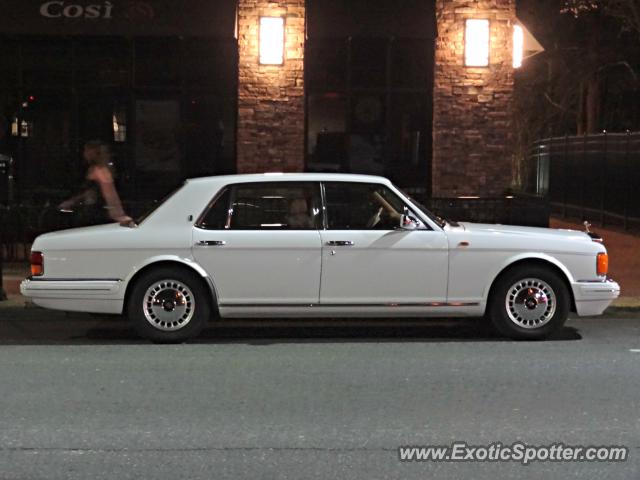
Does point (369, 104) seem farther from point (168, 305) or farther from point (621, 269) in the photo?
point (168, 305)

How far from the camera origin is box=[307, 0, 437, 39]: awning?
1558 cm

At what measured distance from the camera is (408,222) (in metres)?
8.81

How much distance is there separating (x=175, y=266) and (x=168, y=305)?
1.15 ft

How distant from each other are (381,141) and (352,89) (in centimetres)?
98

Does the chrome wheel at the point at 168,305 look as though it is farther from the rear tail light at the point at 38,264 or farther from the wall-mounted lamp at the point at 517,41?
the wall-mounted lamp at the point at 517,41

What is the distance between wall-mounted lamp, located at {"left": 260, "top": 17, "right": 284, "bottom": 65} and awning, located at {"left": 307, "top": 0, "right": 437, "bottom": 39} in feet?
1.73

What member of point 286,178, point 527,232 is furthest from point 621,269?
point 286,178

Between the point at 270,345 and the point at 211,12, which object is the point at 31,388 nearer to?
the point at 270,345

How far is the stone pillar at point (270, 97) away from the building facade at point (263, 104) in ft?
0.05

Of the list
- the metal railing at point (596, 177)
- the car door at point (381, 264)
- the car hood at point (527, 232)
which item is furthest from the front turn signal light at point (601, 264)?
the metal railing at point (596, 177)

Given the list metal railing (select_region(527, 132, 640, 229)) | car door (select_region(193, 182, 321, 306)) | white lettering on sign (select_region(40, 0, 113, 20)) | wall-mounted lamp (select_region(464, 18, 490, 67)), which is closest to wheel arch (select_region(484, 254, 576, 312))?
car door (select_region(193, 182, 321, 306))

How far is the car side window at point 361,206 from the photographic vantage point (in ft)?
29.2

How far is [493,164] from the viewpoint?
16438 millimetres

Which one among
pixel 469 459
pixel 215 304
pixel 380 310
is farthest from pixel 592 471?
pixel 215 304
